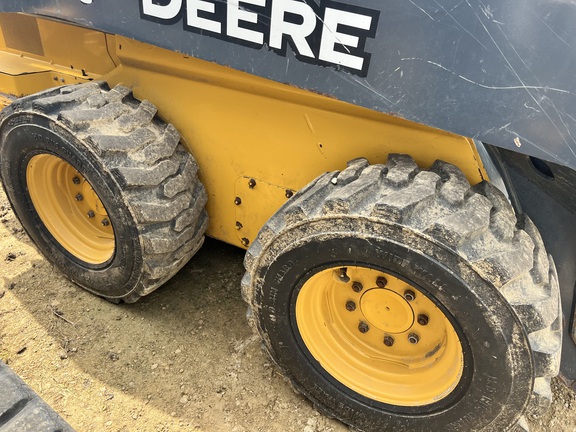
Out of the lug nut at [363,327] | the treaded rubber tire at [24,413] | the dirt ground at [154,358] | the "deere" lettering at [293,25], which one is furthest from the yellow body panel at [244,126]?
the treaded rubber tire at [24,413]

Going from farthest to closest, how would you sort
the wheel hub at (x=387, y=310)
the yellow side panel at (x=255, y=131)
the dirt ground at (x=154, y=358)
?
the dirt ground at (x=154, y=358) → the wheel hub at (x=387, y=310) → the yellow side panel at (x=255, y=131)

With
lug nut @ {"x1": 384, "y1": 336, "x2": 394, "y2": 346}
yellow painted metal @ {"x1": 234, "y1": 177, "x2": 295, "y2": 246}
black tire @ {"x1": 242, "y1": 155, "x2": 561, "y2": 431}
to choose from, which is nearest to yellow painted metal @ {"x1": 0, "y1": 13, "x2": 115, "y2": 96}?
yellow painted metal @ {"x1": 234, "y1": 177, "x2": 295, "y2": 246}

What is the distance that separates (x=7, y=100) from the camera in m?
2.92

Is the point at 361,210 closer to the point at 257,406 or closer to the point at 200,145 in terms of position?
the point at 200,145

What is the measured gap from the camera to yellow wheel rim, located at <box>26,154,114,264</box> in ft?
8.70

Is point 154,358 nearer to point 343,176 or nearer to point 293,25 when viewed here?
point 343,176

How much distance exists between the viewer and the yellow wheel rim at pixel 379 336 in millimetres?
1989

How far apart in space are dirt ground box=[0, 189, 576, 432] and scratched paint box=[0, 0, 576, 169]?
1.41 m

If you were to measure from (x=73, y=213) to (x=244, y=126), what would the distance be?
3.79 feet

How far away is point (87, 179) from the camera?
2.23 meters

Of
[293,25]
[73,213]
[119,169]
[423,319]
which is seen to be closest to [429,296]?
[423,319]

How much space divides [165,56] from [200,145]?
0.40 metres

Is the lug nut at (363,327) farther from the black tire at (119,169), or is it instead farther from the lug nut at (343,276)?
the black tire at (119,169)

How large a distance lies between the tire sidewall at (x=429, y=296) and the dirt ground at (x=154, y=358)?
1.06 feet
